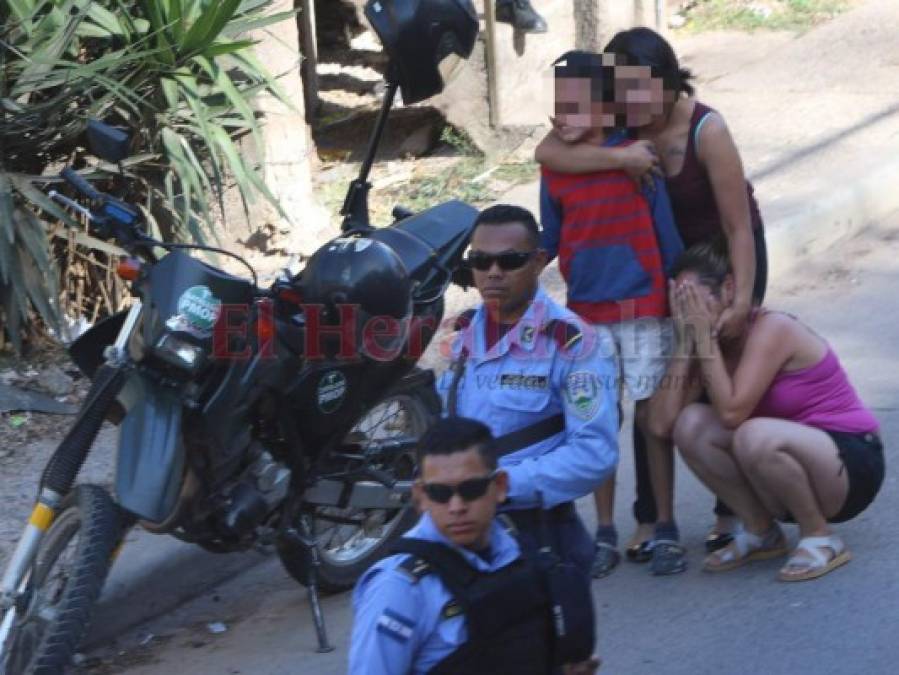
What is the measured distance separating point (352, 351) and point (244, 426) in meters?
0.37

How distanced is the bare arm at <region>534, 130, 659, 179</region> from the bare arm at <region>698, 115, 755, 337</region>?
161 mm

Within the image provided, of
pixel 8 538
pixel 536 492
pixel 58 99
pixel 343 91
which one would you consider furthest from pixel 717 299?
pixel 343 91

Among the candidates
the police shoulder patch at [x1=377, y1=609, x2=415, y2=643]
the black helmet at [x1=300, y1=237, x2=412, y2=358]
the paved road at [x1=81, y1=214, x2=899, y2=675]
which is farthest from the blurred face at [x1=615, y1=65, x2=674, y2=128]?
the police shoulder patch at [x1=377, y1=609, x2=415, y2=643]

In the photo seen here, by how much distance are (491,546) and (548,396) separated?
0.71m

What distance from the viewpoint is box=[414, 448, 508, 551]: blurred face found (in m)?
2.72

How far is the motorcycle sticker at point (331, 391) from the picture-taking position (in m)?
4.35

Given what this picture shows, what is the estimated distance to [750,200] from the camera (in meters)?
4.61

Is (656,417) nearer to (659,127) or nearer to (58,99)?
(659,127)

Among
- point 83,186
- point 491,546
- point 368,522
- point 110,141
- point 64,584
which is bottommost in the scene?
point 368,522

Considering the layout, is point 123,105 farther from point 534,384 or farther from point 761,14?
point 761,14

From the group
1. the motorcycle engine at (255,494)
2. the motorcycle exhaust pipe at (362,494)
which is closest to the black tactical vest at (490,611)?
the motorcycle engine at (255,494)

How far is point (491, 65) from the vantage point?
945 cm

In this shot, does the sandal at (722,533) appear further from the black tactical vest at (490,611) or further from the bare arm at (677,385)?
the black tactical vest at (490,611)

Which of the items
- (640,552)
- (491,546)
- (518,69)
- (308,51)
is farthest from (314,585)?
(518,69)
